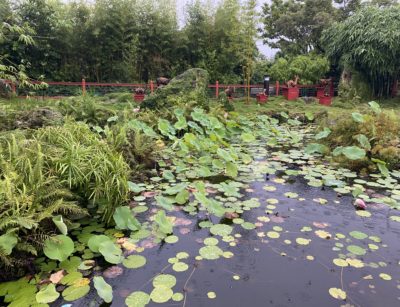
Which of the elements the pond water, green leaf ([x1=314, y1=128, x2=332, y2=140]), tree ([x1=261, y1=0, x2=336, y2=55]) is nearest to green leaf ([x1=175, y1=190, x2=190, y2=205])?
the pond water

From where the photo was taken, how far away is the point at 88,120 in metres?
5.36

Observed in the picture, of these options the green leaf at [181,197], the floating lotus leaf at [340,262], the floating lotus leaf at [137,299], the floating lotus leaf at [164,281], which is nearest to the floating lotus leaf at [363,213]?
the floating lotus leaf at [340,262]

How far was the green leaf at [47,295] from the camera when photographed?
1.75 meters

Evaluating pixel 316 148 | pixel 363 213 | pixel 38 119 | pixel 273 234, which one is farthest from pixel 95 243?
pixel 316 148

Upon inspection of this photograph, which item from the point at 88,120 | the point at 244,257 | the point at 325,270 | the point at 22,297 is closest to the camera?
the point at 22,297

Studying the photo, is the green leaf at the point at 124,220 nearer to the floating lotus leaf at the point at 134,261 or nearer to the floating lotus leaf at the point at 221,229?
the floating lotus leaf at the point at 134,261

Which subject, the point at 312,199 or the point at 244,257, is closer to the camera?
the point at 244,257

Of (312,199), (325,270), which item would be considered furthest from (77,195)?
(312,199)

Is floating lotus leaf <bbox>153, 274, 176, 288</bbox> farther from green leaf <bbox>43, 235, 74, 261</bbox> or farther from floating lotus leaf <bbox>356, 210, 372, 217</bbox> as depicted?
floating lotus leaf <bbox>356, 210, 372, 217</bbox>

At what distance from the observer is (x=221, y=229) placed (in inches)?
102

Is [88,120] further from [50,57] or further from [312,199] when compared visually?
[50,57]

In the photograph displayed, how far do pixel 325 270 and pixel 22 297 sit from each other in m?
1.76

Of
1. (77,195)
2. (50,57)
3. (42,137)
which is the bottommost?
(77,195)

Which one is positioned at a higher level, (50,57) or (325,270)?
(50,57)
